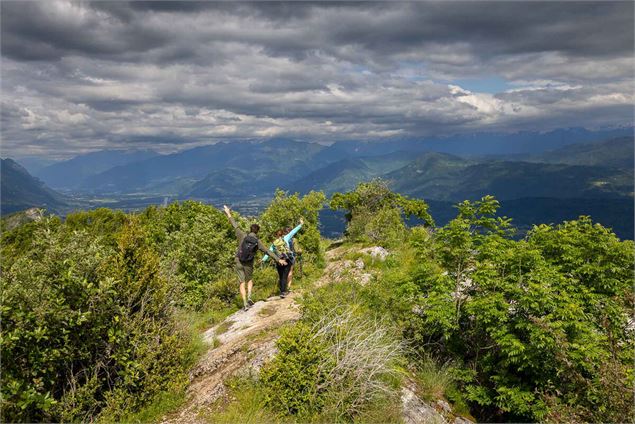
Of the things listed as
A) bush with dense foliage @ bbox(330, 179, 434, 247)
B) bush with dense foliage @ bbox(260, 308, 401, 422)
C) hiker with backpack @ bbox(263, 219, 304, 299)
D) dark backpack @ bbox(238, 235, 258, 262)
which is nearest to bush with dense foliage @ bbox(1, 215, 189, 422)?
bush with dense foliage @ bbox(260, 308, 401, 422)

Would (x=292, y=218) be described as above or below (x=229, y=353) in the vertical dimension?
above

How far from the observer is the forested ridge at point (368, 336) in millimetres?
7539

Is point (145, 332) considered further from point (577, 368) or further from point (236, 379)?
point (577, 368)

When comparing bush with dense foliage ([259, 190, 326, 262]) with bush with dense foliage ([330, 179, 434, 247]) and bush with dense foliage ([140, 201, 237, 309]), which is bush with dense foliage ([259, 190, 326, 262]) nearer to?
bush with dense foliage ([140, 201, 237, 309])

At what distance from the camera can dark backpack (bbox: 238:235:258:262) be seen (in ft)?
47.3

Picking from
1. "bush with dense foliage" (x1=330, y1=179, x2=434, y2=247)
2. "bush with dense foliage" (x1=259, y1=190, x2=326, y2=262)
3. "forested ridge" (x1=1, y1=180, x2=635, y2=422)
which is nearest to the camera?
"forested ridge" (x1=1, y1=180, x2=635, y2=422)

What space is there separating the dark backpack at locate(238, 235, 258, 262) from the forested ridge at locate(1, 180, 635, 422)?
130 inches

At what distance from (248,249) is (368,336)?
6.76 metres

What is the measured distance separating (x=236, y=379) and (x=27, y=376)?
13.3ft

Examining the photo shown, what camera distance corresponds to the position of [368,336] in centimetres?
902

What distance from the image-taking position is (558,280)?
9781 mm

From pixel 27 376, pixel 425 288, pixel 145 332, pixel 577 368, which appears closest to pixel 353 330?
pixel 425 288

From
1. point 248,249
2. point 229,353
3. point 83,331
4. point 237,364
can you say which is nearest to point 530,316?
point 237,364

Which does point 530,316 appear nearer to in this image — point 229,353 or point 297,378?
point 297,378
